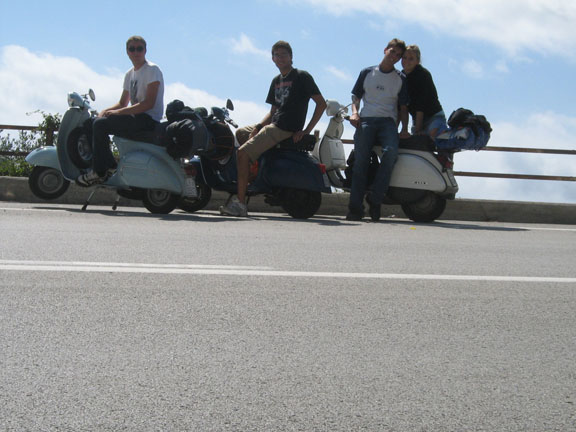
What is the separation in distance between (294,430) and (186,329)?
117 cm

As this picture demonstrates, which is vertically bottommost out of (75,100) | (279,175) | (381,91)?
(279,175)

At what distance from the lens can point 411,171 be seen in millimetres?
9719

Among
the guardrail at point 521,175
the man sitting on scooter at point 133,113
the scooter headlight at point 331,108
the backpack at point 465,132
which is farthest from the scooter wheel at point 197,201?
the guardrail at point 521,175

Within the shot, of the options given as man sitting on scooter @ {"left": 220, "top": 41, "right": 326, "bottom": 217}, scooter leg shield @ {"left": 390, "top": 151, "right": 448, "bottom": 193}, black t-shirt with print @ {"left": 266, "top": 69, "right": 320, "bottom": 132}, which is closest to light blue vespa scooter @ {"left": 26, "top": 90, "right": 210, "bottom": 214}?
man sitting on scooter @ {"left": 220, "top": 41, "right": 326, "bottom": 217}

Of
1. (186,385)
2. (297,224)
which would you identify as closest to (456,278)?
(186,385)

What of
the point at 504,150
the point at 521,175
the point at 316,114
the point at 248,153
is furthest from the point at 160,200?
the point at 521,175

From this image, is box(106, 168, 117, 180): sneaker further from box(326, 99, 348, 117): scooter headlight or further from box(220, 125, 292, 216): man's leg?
box(326, 99, 348, 117): scooter headlight

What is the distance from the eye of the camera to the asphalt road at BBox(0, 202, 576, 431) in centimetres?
280

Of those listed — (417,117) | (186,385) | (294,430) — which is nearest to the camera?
(294,430)

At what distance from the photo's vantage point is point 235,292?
14.6ft

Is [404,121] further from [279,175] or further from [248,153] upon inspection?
[248,153]

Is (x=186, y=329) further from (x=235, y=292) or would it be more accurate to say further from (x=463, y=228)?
(x=463, y=228)

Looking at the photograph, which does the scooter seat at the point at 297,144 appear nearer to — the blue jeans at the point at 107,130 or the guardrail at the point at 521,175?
the blue jeans at the point at 107,130

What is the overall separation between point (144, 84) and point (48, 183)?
67.3 inches
